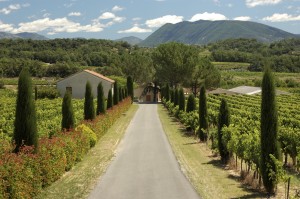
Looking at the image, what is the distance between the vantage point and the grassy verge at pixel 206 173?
41.4ft

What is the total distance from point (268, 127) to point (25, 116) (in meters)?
8.37


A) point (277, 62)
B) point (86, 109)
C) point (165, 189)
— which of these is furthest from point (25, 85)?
point (277, 62)

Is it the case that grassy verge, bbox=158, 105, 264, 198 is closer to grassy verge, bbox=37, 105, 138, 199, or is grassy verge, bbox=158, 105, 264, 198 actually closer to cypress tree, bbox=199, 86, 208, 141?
cypress tree, bbox=199, 86, 208, 141

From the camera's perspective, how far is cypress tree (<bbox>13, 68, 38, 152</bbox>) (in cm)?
1313

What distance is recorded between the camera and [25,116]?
13188 mm

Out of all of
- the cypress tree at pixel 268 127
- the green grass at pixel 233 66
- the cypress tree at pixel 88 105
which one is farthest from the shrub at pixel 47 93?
the green grass at pixel 233 66

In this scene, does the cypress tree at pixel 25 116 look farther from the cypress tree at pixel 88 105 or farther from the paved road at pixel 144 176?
the cypress tree at pixel 88 105

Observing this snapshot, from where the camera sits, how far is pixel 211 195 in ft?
40.1

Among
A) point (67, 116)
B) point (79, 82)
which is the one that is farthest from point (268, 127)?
point (79, 82)

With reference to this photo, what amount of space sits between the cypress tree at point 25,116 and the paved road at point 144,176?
2936mm

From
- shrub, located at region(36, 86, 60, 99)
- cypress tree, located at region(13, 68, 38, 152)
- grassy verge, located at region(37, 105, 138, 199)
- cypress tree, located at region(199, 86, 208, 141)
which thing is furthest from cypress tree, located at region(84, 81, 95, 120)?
shrub, located at region(36, 86, 60, 99)

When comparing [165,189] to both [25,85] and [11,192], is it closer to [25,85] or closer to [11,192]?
[11,192]

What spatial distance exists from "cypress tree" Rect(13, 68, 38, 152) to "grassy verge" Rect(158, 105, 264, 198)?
600 cm

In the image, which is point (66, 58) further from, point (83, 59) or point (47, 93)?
point (47, 93)
